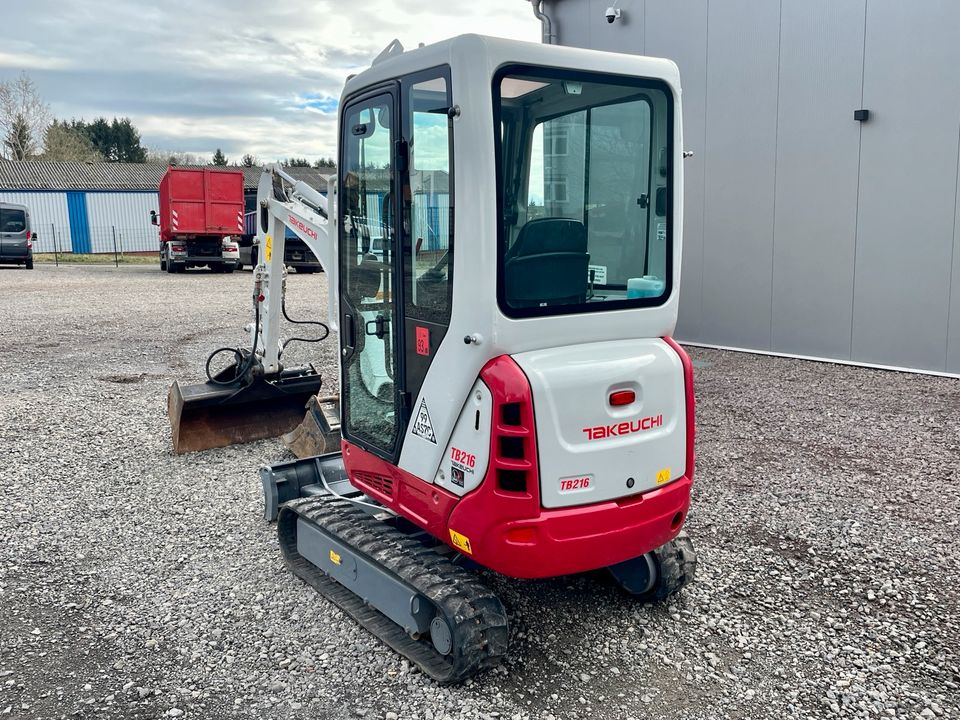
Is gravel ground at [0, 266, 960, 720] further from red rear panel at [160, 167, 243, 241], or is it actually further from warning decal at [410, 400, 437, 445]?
red rear panel at [160, 167, 243, 241]

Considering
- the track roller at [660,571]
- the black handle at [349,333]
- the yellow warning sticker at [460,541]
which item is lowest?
the track roller at [660,571]

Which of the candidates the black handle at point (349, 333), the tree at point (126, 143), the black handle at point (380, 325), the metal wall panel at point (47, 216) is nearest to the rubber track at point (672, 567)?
the black handle at point (380, 325)

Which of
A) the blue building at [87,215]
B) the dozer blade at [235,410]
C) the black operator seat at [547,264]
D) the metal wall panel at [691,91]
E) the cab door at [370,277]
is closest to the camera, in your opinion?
the black operator seat at [547,264]

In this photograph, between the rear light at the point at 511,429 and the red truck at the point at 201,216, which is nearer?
the rear light at the point at 511,429

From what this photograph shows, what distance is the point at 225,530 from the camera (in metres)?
5.15

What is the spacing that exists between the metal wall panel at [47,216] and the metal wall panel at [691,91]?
3380 centimetres

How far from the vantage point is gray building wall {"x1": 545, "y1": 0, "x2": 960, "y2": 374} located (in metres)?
9.13

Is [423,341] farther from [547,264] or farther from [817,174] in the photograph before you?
[817,174]

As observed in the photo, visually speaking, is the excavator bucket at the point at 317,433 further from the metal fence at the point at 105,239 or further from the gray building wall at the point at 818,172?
the metal fence at the point at 105,239

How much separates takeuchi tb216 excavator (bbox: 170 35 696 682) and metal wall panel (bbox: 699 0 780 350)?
7.22 meters

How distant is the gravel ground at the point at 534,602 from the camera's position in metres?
3.45

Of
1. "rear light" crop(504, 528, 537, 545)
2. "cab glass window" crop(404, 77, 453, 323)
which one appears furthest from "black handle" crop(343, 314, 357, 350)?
"rear light" crop(504, 528, 537, 545)

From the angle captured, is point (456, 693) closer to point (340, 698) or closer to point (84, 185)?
point (340, 698)

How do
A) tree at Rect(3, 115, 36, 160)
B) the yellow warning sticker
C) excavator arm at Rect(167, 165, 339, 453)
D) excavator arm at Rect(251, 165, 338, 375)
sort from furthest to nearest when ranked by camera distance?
tree at Rect(3, 115, 36, 160)
excavator arm at Rect(167, 165, 339, 453)
excavator arm at Rect(251, 165, 338, 375)
the yellow warning sticker
